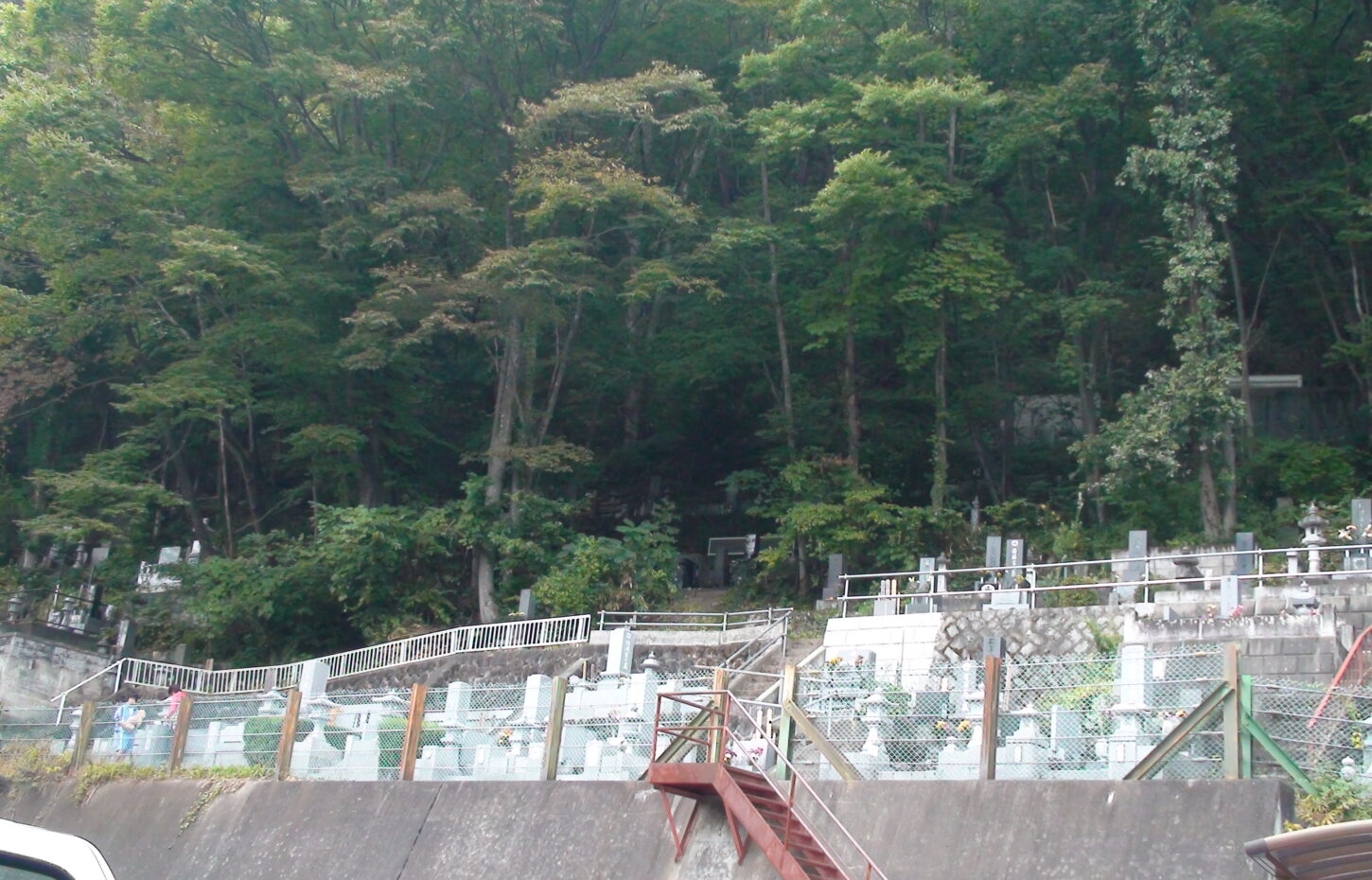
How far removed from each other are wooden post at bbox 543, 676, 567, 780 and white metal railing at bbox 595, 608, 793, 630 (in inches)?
527

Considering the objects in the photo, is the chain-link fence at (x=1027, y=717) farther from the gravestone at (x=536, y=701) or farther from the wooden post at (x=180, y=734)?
the wooden post at (x=180, y=734)

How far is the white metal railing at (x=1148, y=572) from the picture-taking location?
68.3 feet

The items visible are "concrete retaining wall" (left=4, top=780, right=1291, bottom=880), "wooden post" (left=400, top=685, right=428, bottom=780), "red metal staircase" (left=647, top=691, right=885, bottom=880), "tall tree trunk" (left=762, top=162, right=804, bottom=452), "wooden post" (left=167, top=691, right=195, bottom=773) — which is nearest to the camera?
"concrete retaining wall" (left=4, top=780, right=1291, bottom=880)

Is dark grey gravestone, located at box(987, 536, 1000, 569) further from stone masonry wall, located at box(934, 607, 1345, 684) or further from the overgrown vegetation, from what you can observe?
the overgrown vegetation

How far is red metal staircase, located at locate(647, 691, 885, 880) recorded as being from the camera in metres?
10.4

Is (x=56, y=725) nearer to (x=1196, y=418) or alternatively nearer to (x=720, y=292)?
(x=720, y=292)

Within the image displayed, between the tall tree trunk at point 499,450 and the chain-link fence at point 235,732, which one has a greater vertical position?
the tall tree trunk at point 499,450

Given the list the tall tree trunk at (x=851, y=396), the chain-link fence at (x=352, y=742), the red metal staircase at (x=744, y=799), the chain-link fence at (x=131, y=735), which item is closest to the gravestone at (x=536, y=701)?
the chain-link fence at (x=352, y=742)

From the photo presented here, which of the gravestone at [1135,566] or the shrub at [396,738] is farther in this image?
the gravestone at [1135,566]

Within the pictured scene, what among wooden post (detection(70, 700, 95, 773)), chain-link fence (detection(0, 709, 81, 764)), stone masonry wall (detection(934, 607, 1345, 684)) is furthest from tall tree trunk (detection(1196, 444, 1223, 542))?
chain-link fence (detection(0, 709, 81, 764))

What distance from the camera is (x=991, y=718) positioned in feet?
34.9

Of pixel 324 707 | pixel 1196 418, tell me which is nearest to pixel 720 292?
pixel 1196 418

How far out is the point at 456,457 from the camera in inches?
1495

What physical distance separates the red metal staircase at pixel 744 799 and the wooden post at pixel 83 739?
9.88 m
